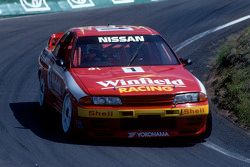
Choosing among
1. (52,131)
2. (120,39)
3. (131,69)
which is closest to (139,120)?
(131,69)

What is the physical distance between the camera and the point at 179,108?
397 inches

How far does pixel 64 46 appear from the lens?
1217 cm

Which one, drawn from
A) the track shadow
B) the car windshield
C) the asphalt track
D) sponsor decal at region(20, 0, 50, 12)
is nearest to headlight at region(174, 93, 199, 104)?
the asphalt track

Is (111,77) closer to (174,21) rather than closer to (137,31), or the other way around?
(137,31)

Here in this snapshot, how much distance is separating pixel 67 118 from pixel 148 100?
1206 millimetres

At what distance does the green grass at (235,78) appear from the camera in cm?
1222

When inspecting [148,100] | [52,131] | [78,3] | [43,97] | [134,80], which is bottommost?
[78,3]

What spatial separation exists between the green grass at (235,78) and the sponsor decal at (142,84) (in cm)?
178

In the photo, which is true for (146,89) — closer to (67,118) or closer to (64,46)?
(67,118)

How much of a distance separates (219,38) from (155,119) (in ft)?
30.6

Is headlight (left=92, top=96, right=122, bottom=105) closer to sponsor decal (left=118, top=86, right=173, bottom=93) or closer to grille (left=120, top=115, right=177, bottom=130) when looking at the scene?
sponsor decal (left=118, top=86, right=173, bottom=93)

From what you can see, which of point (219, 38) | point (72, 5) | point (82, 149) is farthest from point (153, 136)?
point (72, 5)

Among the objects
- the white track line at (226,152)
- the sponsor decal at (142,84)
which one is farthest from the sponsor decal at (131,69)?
the white track line at (226,152)

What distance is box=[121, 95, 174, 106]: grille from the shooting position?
10000mm
